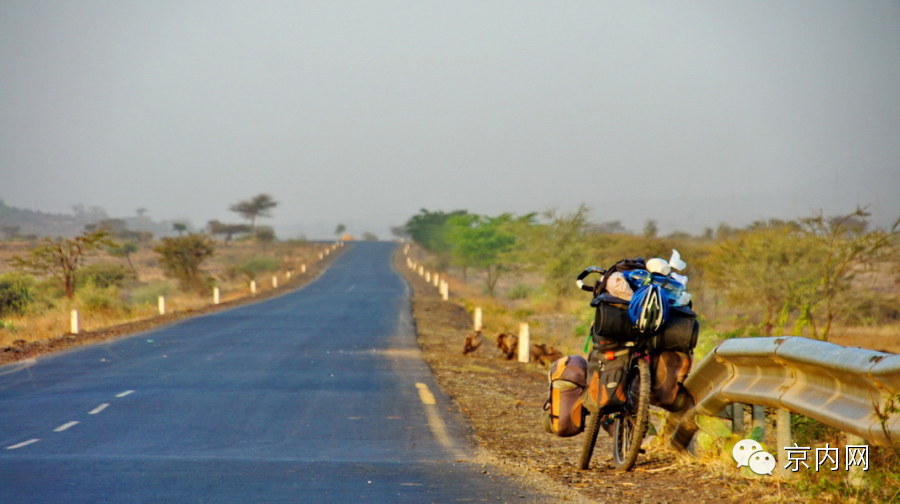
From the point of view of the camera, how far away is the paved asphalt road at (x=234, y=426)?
738cm

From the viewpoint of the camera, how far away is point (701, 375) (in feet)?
25.6

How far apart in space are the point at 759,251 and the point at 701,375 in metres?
27.4

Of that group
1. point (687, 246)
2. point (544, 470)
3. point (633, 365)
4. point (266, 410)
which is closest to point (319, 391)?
point (266, 410)

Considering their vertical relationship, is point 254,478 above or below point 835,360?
below

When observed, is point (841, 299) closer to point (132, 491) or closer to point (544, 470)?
point (544, 470)

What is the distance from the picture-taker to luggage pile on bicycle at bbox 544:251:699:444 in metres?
7.37

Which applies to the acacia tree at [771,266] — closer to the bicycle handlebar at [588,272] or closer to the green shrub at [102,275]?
the bicycle handlebar at [588,272]

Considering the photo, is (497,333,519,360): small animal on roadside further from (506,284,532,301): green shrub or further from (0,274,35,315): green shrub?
(506,284,532,301): green shrub

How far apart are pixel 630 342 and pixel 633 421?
0.64 metres

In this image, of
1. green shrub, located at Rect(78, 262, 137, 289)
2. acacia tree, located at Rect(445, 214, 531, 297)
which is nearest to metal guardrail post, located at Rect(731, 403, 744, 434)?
green shrub, located at Rect(78, 262, 137, 289)

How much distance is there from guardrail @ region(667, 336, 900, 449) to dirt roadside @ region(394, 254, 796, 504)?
A: 52cm

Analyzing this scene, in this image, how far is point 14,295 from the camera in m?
36.0

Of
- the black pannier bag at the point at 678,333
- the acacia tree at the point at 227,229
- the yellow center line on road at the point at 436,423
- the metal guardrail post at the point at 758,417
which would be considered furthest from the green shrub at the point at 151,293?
the acacia tree at the point at 227,229

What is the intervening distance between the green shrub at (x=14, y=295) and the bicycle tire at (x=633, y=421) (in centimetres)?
3112
